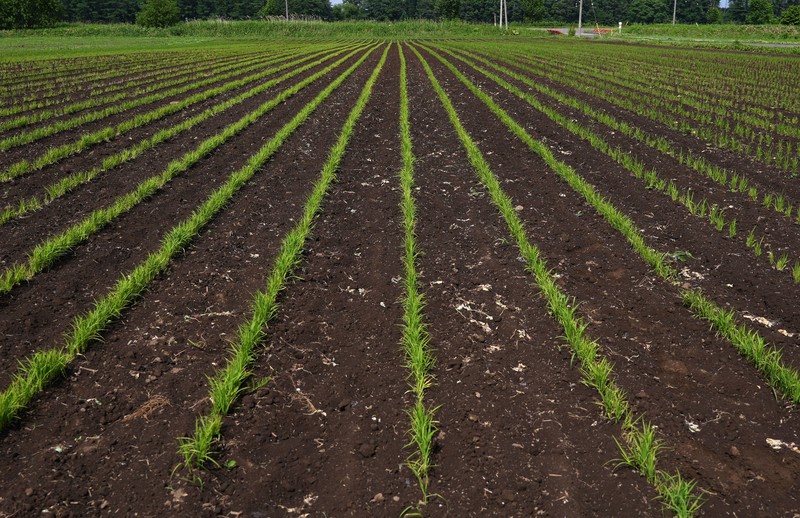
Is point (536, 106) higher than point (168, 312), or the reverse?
point (536, 106)

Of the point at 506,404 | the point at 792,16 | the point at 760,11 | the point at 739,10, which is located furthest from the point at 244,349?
the point at 739,10

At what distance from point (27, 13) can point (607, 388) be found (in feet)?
302

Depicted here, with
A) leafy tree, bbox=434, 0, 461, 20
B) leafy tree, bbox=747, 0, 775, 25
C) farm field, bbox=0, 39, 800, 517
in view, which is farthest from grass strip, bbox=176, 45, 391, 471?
leafy tree, bbox=747, 0, 775, 25

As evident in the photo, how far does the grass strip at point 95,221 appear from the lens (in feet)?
17.5

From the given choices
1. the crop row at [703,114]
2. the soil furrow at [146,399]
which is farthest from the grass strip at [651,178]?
the soil furrow at [146,399]

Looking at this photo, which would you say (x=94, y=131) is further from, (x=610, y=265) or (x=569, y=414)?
(x=569, y=414)

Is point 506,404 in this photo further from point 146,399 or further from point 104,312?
point 104,312

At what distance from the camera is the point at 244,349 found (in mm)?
4156

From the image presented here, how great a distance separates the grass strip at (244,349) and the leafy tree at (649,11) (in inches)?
5074

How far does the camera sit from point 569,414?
3586 millimetres

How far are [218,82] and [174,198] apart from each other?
13.2 metres

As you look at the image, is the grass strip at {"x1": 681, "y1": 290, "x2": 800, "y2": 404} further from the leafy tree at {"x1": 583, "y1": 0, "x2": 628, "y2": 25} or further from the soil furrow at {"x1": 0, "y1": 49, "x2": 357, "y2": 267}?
the leafy tree at {"x1": 583, "y1": 0, "x2": 628, "y2": 25}

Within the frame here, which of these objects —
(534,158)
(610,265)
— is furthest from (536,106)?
(610,265)

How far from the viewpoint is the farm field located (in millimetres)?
3084
